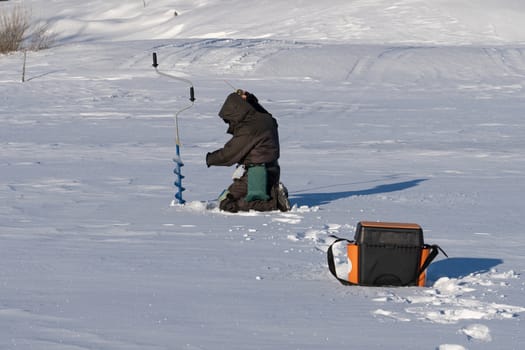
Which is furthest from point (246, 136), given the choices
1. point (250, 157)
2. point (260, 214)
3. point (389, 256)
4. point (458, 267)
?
point (389, 256)

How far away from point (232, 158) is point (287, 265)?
8.04ft

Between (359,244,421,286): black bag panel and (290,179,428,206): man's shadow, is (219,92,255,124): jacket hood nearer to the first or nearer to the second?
(290,179,428,206): man's shadow

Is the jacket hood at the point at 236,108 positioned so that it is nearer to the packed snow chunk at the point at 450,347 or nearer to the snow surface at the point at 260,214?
the snow surface at the point at 260,214

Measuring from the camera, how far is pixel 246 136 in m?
9.41

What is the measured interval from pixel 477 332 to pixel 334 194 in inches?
225

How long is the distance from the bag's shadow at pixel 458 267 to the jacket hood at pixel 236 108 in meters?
2.62

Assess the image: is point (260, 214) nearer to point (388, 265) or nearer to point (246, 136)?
point (246, 136)

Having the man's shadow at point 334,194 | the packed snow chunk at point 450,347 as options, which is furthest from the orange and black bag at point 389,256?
the man's shadow at point 334,194

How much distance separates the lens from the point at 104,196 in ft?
35.2

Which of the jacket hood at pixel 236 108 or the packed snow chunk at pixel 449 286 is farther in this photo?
the jacket hood at pixel 236 108

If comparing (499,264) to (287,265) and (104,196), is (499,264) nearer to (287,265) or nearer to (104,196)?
(287,265)

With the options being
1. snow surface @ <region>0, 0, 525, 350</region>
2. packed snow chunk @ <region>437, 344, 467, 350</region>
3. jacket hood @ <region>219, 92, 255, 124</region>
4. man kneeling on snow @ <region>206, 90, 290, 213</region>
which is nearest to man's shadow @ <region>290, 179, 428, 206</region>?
snow surface @ <region>0, 0, 525, 350</region>

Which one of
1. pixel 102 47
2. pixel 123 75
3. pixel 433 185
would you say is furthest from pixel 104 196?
pixel 102 47

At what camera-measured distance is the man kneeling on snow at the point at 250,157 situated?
9367 mm
